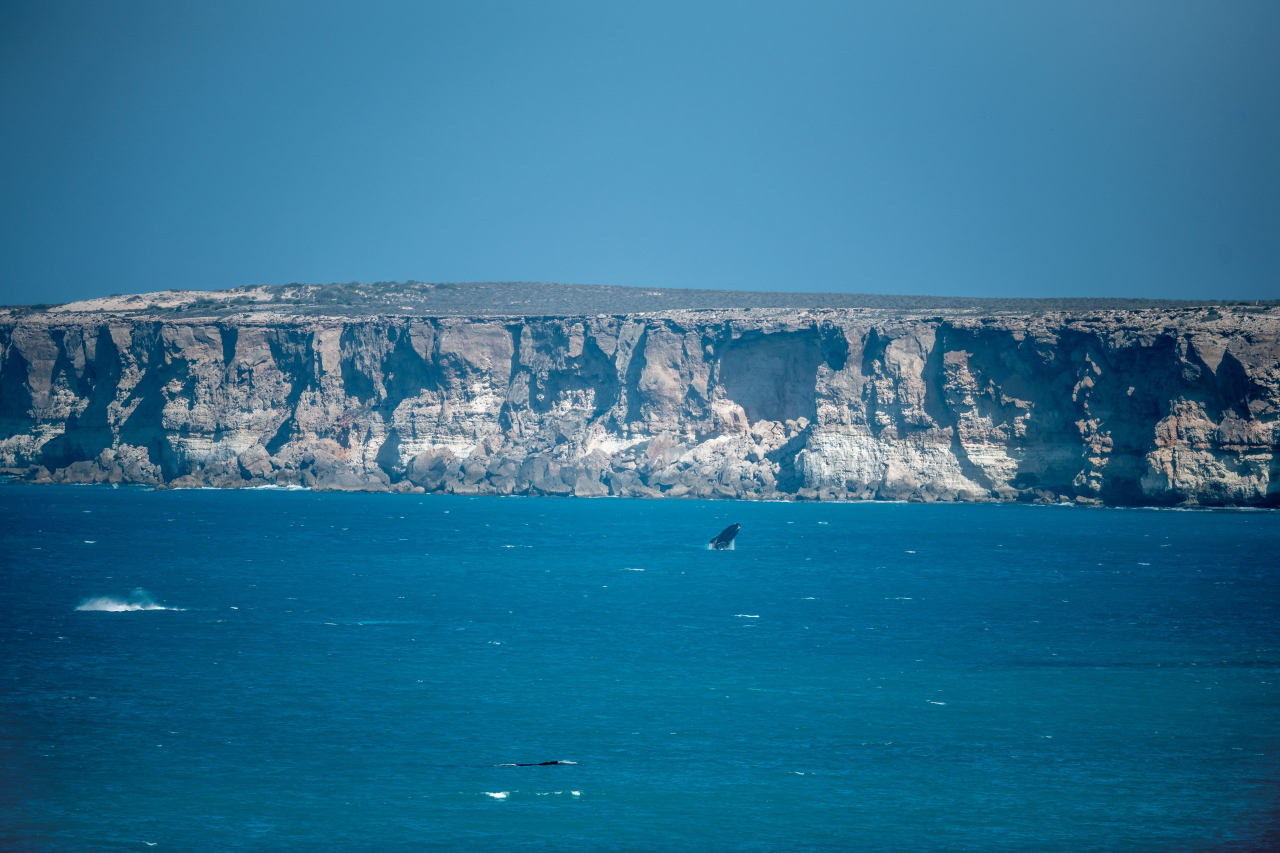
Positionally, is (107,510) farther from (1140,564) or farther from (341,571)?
(1140,564)

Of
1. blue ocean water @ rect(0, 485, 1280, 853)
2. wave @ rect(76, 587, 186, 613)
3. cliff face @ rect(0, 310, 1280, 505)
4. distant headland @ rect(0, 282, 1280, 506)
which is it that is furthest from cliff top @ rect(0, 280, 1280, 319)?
wave @ rect(76, 587, 186, 613)

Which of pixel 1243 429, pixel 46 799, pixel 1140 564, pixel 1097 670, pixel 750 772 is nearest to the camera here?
pixel 46 799

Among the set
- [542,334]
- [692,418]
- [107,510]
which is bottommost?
[107,510]

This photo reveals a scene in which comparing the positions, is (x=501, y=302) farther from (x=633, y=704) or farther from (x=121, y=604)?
(x=633, y=704)

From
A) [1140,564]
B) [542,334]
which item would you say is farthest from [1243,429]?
[542,334]

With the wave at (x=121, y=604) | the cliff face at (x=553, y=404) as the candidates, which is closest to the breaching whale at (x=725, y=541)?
the wave at (x=121, y=604)

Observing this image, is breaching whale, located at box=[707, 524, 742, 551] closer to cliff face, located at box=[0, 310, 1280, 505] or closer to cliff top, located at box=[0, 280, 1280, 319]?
cliff face, located at box=[0, 310, 1280, 505]

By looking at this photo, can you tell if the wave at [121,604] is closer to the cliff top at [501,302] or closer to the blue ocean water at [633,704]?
the blue ocean water at [633,704]
